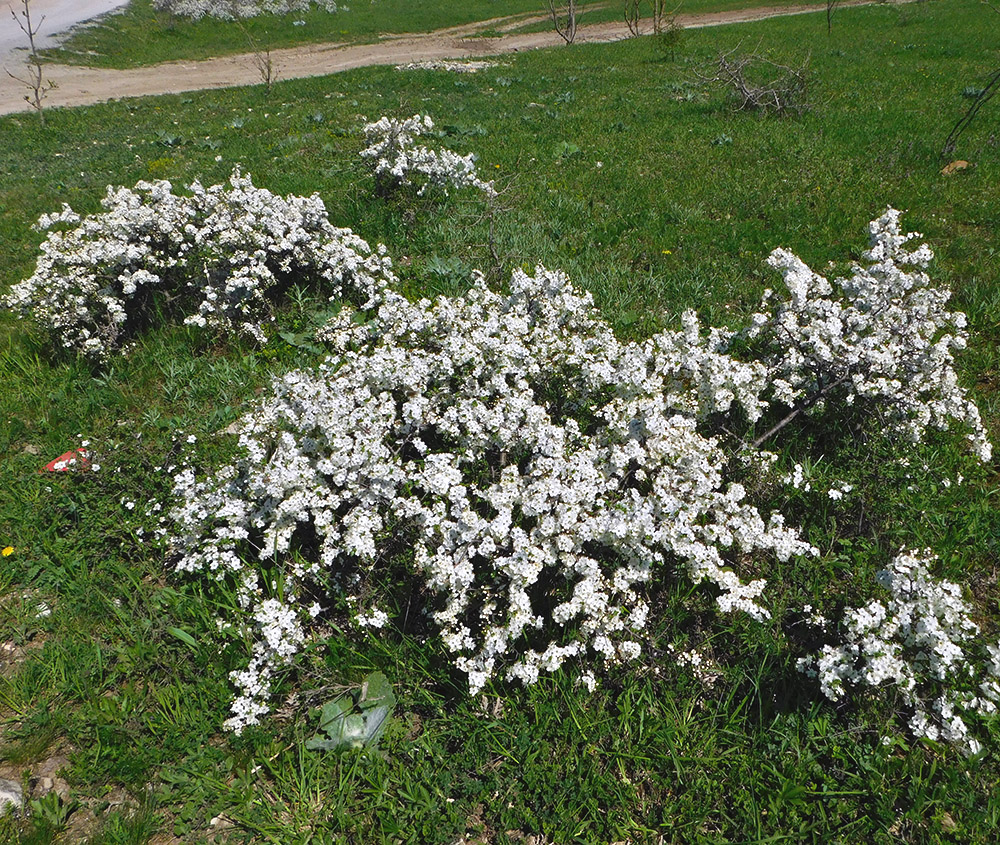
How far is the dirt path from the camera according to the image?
97.2ft

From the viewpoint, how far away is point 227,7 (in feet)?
162

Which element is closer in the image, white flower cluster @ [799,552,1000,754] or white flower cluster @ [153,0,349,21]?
white flower cluster @ [799,552,1000,754]

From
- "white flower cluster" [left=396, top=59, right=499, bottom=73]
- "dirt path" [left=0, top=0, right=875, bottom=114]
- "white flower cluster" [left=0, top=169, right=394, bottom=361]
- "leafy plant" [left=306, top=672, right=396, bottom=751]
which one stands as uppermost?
"dirt path" [left=0, top=0, right=875, bottom=114]

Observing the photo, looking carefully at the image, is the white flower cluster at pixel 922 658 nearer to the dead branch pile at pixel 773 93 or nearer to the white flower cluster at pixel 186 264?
the white flower cluster at pixel 186 264

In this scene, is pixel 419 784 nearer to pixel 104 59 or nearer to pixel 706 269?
pixel 706 269

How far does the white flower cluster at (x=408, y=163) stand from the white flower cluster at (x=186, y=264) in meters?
2.21

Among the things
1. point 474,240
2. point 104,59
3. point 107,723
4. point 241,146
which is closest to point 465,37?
point 104,59

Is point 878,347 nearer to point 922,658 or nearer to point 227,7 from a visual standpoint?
point 922,658

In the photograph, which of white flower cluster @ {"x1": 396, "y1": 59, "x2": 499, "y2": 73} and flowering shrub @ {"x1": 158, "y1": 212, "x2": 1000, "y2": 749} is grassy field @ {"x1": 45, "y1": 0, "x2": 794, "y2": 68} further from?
flowering shrub @ {"x1": 158, "y1": 212, "x2": 1000, "y2": 749}

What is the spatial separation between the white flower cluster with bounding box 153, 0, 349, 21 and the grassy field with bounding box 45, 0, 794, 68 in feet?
2.86

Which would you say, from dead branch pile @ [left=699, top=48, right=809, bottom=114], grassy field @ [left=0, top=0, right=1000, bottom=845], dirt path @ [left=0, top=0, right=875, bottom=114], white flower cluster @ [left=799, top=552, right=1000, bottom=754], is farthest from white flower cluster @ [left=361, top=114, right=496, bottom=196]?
dirt path @ [left=0, top=0, right=875, bottom=114]

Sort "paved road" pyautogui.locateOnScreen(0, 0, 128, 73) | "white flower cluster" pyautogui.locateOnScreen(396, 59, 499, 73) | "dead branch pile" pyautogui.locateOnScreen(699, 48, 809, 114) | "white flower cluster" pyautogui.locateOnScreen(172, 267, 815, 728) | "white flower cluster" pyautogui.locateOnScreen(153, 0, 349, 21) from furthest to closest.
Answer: "white flower cluster" pyautogui.locateOnScreen(153, 0, 349, 21)
"paved road" pyautogui.locateOnScreen(0, 0, 128, 73)
"white flower cluster" pyautogui.locateOnScreen(396, 59, 499, 73)
"dead branch pile" pyautogui.locateOnScreen(699, 48, 809, 114)
"white flower cluster" pyautogui.locateOnScreen(172, 267, 815, 728)

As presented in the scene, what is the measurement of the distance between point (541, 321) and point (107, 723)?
4.35m

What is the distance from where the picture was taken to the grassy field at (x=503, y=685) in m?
3.17
